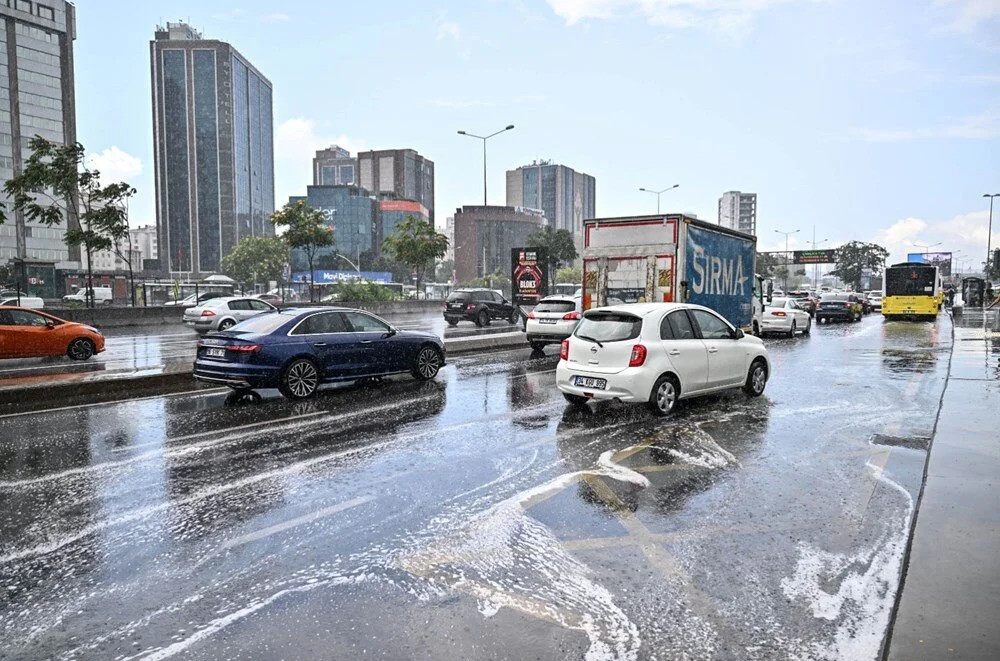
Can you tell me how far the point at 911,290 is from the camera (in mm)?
36281

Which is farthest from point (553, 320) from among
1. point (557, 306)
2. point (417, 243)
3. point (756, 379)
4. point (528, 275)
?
point (417, 243)

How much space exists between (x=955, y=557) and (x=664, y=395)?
16.2 feet

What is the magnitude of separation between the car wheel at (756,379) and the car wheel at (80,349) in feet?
47.5

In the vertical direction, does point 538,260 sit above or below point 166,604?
above

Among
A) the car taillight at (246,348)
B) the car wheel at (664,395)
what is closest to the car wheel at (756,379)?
the car wheel at (664,395)

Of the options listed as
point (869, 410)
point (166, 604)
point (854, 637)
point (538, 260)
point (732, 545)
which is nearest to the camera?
point (854, 637)

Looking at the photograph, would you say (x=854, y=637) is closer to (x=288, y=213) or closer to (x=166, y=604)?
(x=166, y=604)

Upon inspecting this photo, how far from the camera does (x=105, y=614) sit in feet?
12.1

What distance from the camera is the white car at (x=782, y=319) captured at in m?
24.0

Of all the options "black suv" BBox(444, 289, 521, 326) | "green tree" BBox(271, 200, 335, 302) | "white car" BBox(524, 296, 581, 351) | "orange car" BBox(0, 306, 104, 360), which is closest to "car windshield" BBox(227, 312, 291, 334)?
"orange car" BBox(0, 306, 104, 360)

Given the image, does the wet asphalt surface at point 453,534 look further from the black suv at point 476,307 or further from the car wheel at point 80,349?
the black suv at point 476,307

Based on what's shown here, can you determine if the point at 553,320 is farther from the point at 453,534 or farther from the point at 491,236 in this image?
the point at 491,236

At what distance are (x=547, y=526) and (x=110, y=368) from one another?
12315 millimetres

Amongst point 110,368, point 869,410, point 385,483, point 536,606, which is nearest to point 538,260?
point 110,368
